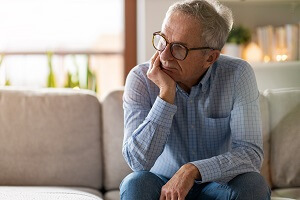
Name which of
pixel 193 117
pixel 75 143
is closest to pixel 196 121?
pixel 193 117

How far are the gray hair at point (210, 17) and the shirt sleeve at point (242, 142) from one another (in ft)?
0.54

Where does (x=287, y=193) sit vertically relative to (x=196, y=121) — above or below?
below

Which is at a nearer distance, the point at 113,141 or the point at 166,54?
the point at 166,54

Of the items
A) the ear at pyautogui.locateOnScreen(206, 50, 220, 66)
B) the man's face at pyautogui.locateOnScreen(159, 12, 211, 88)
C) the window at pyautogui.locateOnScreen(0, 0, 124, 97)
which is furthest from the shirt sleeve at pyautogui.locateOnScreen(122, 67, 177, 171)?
the window at pyautogui.locateOnScreen(0, 0, 124, 97)

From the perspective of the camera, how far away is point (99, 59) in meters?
4.38

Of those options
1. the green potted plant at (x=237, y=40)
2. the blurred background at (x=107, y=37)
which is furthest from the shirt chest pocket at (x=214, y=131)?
the green potted plant at (x=237, y=40)

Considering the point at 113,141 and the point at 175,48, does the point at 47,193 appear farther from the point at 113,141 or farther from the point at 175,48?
the point at 175,48

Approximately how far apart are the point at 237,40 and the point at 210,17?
6.33 ft

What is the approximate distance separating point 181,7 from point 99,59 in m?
2.50

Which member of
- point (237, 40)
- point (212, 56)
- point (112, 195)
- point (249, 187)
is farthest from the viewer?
point (237, 40)

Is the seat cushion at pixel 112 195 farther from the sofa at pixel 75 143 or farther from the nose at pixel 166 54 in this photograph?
→ the nose at pixel 166 54

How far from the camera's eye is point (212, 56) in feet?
6.61

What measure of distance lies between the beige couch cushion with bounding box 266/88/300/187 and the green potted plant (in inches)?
→ 56.7

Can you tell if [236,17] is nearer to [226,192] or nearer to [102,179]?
[102,179]
